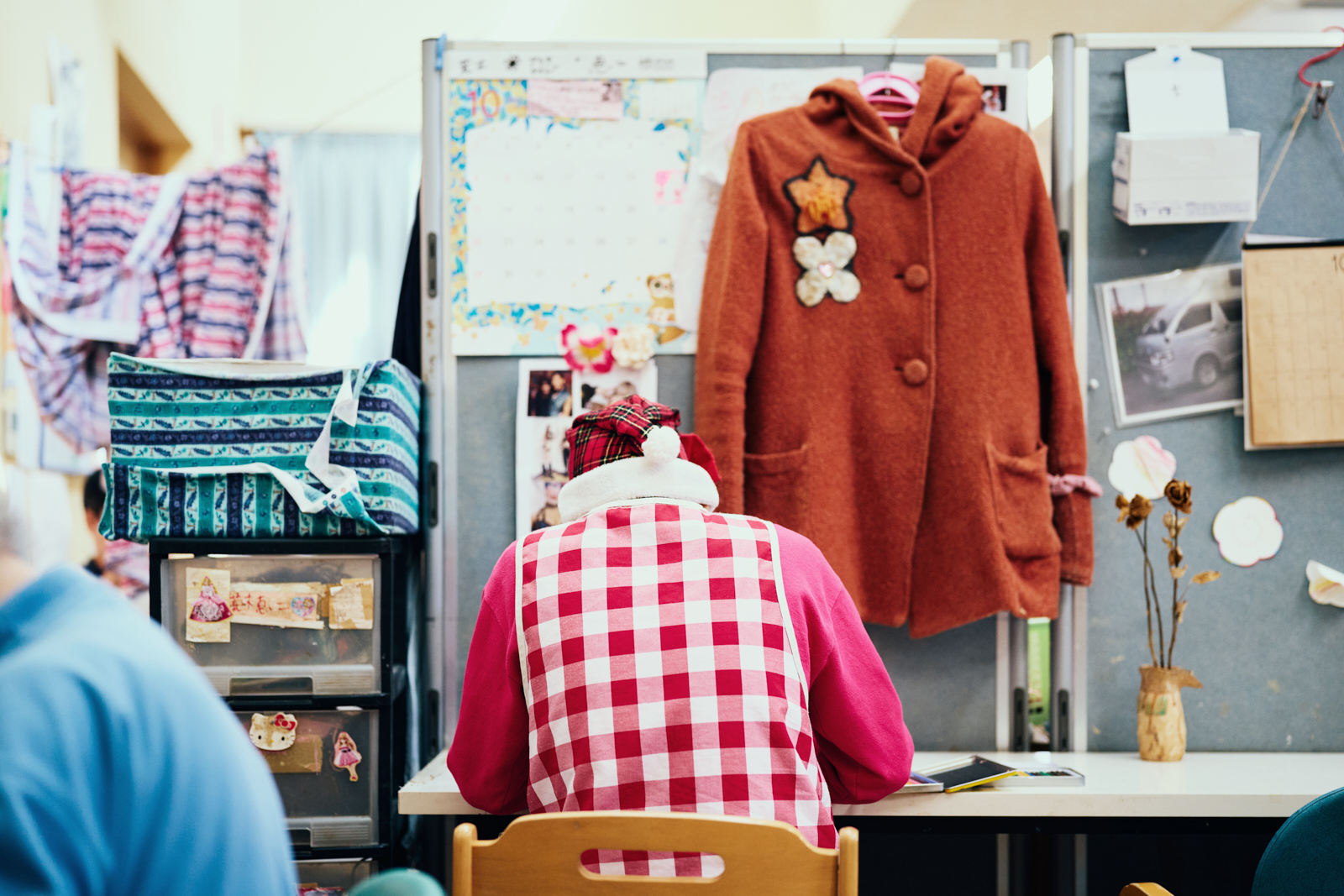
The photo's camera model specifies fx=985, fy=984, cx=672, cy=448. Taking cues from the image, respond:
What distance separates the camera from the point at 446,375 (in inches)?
72.1

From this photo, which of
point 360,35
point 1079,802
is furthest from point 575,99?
point 360,35

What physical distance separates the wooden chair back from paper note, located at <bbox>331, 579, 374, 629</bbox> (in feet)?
2.25

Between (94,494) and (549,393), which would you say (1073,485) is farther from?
(94,494)

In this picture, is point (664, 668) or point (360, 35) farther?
point (360, 35)

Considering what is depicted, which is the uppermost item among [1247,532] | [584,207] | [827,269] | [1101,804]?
[584,207]

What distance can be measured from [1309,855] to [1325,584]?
905 mm

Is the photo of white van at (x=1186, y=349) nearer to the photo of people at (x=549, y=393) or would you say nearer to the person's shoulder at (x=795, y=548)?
the person's shoulder at (x=795, y=548)

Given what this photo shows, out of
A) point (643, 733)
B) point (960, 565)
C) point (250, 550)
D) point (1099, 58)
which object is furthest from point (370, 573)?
point (1099, 58)

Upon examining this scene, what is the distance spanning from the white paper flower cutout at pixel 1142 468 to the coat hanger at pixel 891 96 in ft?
2.39

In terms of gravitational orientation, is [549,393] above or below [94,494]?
above

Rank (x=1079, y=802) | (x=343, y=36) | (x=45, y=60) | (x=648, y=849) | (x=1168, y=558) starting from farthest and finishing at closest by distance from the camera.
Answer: (x=343, y=36) → (x=45, y=60) → (x=1168, y=558) → (x=1079, y=802) → (x=648, y=849)

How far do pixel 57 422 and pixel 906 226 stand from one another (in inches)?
78.0

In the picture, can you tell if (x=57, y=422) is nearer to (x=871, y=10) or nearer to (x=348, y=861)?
(x=348, y=861)

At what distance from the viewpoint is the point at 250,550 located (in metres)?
1.57
